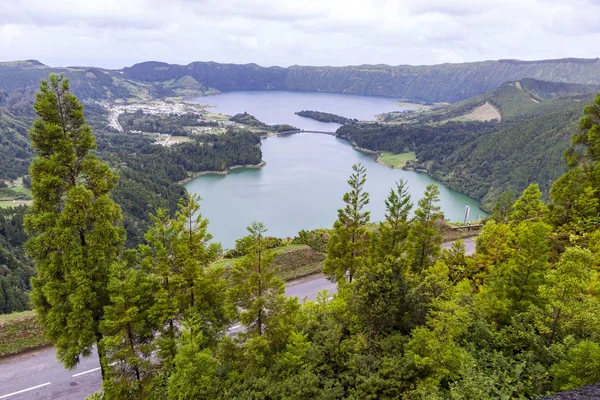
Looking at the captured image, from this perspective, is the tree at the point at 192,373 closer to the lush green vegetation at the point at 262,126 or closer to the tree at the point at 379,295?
the tree at the point at 379,295

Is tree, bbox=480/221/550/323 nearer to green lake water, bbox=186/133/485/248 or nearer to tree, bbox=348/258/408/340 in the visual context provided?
tree, bbox=348/258/408/340

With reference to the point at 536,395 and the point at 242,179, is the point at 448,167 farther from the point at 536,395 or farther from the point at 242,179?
the point at 536,395

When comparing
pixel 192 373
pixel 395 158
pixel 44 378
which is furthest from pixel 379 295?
pixel 395 158

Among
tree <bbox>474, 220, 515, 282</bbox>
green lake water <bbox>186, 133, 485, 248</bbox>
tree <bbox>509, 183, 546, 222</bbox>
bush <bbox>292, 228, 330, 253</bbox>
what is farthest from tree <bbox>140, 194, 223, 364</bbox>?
green lake water <bbox>186, 133, 485, 248</bbox>

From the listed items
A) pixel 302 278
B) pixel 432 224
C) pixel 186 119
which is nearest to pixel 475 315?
pixel 432 224

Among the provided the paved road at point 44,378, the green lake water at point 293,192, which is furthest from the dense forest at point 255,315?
the green lake water at point 293,192

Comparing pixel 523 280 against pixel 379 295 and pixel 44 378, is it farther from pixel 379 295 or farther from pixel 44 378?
pixel 44 378

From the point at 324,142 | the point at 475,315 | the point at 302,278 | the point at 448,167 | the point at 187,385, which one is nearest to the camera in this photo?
the point at 187,385
